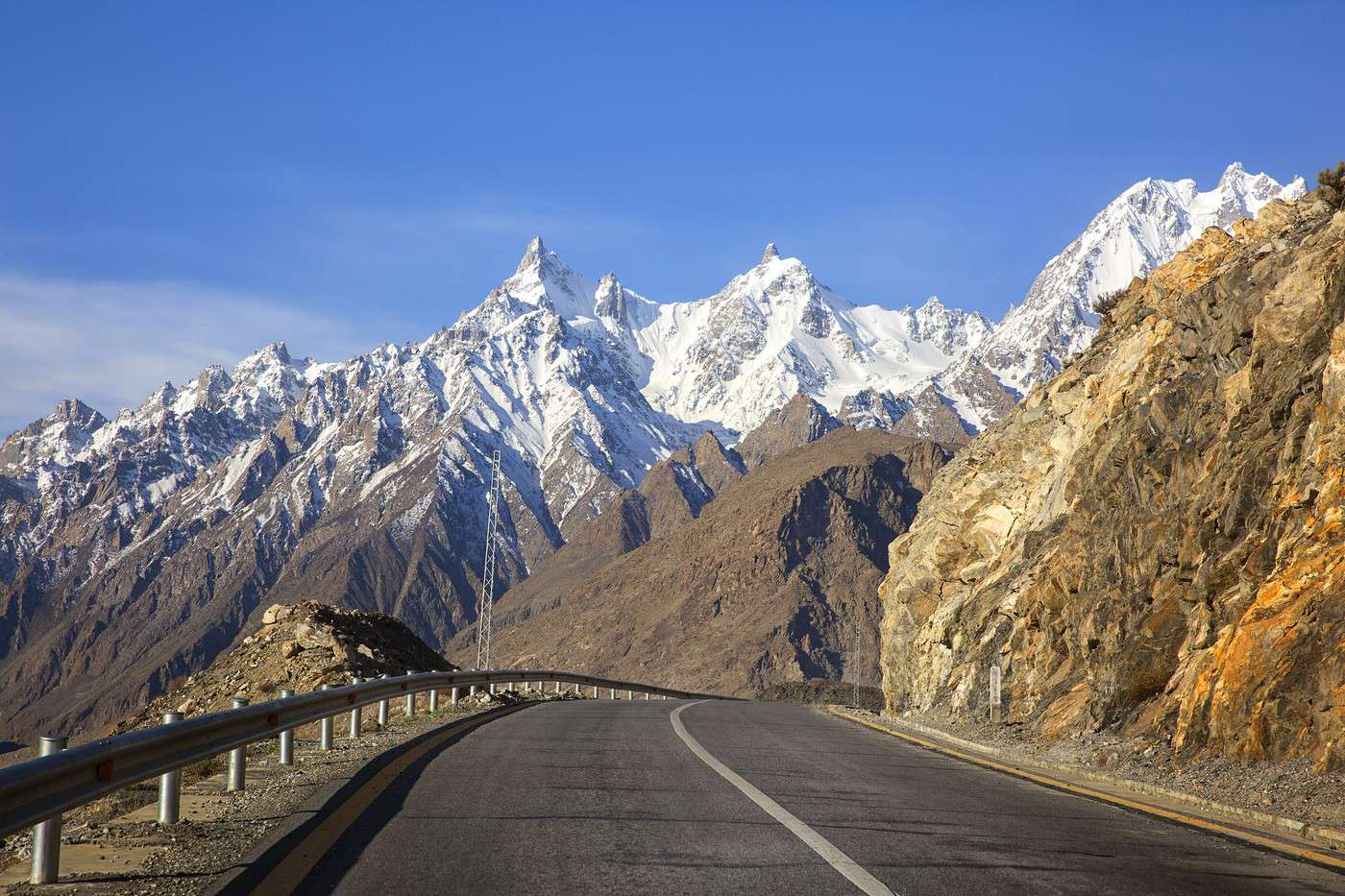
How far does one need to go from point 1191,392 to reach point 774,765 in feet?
36.5

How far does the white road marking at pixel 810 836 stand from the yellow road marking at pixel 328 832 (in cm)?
317

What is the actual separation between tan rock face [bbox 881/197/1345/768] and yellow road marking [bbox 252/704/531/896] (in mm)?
8744

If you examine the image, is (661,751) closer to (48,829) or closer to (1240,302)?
(48,829)

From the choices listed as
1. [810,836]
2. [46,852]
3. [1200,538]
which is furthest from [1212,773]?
[46,852]

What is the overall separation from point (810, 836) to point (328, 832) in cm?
337

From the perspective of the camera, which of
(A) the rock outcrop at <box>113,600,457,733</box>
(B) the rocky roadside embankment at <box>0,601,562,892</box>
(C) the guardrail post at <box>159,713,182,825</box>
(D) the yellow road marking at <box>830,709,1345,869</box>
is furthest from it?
(A) the rock outcrop at <box>113,600,457,733</box>

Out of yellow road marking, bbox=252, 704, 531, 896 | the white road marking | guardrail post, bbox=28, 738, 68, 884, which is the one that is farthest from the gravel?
guardrail post, bbox=28, 738, 68, 884

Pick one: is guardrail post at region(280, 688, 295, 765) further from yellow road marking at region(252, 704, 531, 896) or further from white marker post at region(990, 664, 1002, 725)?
white marker post at region(990, 664, 1002, 725)

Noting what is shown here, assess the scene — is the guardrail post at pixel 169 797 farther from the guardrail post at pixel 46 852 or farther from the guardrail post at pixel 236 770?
the guardrail post at pixel 46 852

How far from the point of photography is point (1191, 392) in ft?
68.7

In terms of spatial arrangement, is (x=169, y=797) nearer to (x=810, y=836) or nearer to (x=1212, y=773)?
(x=810, y=836)

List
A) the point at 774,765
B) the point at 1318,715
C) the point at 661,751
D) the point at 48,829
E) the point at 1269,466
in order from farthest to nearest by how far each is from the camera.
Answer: the point at 1269,466 < the point at 661,751 < the point at 774,765 < the point at 1318,715 < the point at 48,829

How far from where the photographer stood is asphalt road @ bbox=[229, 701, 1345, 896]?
7477 millimetres

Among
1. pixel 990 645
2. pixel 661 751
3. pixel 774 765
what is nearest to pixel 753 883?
pixel 774 765
